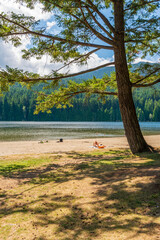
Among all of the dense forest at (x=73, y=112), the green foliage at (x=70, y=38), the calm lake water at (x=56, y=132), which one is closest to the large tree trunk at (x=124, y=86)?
the green foliage at (x=70, y=38)

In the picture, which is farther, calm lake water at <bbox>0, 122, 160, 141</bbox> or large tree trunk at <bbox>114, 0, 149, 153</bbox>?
calm lake water at <bbox>0, 122, 160, 141</bbox>

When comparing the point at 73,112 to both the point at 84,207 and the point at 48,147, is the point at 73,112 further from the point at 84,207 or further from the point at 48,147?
the point at 84,207

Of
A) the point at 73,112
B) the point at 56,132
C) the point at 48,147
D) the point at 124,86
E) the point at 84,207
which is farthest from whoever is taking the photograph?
the point at 73,112

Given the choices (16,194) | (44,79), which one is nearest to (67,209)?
(16,194)

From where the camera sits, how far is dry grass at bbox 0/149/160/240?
126 inches

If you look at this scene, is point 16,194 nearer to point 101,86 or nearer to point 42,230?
point 42,230

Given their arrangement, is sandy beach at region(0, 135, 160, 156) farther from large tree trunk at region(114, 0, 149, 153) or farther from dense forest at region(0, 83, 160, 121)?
dense forest at region(0, 83, 160, 121)

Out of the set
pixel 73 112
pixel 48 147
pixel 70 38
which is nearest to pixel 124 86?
pixel 70 38

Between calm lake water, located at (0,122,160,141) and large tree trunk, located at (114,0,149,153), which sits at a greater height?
large tree trunk, located at (114,0,149,153)

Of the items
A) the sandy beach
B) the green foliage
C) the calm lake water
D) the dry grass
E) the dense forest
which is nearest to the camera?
the dry grass

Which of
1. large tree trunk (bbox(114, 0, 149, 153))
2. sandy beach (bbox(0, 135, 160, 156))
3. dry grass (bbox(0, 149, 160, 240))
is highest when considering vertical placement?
large tree trunk (bbox(114, 0, 149, 153))

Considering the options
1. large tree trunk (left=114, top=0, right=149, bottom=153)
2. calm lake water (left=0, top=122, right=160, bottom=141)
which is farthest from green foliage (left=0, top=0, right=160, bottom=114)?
calm lake water (left=0, top=122, right=160, bottom=141)

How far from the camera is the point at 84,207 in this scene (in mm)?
4066

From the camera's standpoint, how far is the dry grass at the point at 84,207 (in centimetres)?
320
